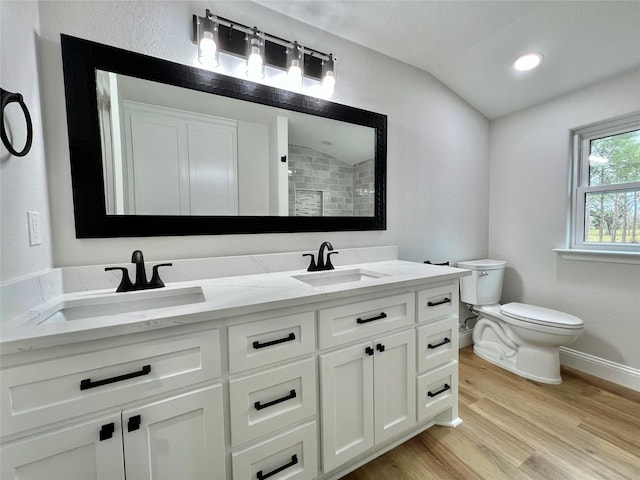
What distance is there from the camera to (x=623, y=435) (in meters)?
1.36

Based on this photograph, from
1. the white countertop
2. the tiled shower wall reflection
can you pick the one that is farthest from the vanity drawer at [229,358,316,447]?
the tiled shower wall reflection

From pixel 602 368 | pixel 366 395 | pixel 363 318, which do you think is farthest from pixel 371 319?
pixel 602 368

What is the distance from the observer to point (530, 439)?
1.36 m

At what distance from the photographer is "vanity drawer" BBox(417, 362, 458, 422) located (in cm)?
132

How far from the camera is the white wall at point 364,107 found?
1.07m

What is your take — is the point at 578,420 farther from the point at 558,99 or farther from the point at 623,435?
the point at 558,99

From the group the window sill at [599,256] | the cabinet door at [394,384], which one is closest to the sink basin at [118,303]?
the cabinet door at [394,384]

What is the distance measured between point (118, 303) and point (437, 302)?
4.73 ft

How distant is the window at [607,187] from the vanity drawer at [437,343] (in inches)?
57.6

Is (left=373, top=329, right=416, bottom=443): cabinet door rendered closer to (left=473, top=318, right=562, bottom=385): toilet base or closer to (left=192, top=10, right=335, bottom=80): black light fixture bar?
(left=473, top=318, right=562, bottom=385): toilet base

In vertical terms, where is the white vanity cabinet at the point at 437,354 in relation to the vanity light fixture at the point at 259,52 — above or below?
below

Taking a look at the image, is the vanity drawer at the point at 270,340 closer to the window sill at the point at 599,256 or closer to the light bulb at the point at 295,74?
the light bulb at the point at 295,74

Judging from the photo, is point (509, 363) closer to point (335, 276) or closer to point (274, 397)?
point (335, 276)

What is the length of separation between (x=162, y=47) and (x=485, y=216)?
105 inches
